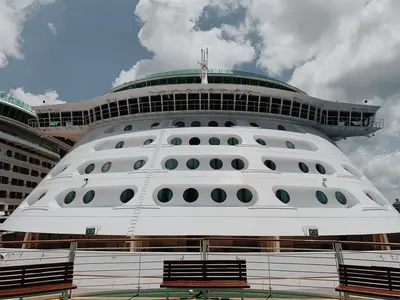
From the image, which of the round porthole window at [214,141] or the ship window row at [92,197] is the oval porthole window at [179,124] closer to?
the round porthole window at [214,141]

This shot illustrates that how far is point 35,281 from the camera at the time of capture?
20.1ft

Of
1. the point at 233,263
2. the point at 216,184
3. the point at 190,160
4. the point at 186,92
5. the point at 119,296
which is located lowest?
the point at 119,296

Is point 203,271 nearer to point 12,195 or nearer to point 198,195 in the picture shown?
point 198,195

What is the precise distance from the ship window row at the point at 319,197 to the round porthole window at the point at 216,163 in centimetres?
358

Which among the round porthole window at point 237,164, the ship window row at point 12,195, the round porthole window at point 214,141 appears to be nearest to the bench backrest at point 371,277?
the round porthole window at point 237,164

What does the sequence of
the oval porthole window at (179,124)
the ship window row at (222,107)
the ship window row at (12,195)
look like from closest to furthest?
the oval porthole window at (179,124)
the ship window row at (222,107)
the ship window row at (12,195)

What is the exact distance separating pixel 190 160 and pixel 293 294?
1072 cm

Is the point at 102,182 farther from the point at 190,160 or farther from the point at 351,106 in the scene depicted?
the point at 351,106

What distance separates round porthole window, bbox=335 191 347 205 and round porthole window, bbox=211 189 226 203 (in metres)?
6.39

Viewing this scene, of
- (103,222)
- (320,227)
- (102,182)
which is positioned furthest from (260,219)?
(102,182)

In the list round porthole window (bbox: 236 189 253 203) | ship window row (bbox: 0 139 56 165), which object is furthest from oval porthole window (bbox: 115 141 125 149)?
ship window row (bbox: 0 139 56 165)

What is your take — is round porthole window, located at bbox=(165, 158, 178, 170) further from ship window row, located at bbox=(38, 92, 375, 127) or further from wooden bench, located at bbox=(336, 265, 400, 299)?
wooden bench, located at bbox=(336, 265, 400, 299)

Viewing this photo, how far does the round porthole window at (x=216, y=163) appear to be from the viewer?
17.2 meters

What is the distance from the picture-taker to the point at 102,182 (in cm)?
1628
